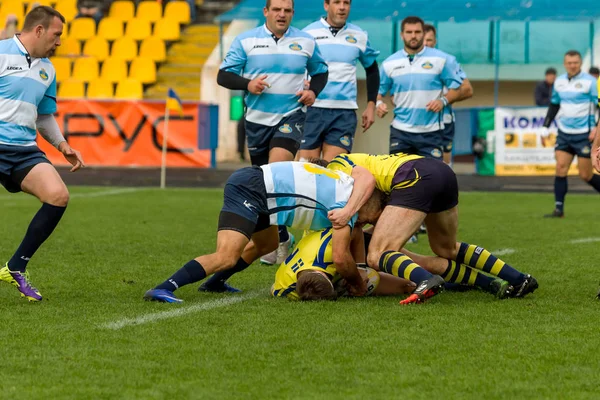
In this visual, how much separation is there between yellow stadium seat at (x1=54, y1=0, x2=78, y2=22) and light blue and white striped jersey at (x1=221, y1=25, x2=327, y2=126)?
2100 centimetres

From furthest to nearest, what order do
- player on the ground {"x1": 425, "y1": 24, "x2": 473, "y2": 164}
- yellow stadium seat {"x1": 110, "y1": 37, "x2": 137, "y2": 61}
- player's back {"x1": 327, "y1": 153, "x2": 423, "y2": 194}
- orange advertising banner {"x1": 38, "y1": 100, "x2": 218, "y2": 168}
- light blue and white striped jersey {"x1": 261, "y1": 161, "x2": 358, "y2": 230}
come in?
yellow stadium seat {"x1": 110, "y1": 37, "x2": 137, "y2": 61}, orange advertising banner {"x1": 38, "y1": 100, "x2": 218, "y2": 168}, player on the ground {"x1": 425, "y1": 24, "x2": 473, "y2": 164}, player's back {"x1": 327, "y1": 153, "x2": 423, "y2": 194}, light blue and white striped jersey {"x1": 261, "y1": 161, "x2": 358, "y2": 230}

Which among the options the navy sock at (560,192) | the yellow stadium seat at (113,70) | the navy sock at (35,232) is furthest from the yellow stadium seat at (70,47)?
the navy sock at (35,232)

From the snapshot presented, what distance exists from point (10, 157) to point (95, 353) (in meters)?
2.06

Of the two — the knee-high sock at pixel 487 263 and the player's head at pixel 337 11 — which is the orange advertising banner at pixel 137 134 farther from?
the knee-high sock at pixel 487 263

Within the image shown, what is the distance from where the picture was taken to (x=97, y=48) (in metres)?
27.8

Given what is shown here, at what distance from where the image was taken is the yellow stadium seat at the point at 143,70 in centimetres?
2694

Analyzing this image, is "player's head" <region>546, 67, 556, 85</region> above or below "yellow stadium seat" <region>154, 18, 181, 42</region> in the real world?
below

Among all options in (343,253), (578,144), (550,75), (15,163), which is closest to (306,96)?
(343,253)

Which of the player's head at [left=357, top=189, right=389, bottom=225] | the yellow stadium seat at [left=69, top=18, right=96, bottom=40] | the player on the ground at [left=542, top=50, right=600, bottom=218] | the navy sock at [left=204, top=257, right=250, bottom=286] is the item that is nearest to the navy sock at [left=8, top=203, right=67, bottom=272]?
the navy sock at [left=204, top=257, right=250, bottom=286]

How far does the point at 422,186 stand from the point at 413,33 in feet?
14.0

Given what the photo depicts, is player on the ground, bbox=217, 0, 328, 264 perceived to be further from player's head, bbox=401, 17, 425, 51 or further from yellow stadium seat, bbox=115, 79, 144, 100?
yellow stadium seat, bbox=115, 79, 144, 100

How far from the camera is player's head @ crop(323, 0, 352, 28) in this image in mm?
10078

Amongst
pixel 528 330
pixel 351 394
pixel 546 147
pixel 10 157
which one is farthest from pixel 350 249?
pixel 546 147

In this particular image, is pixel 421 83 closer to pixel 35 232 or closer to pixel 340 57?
pixel 340 57
